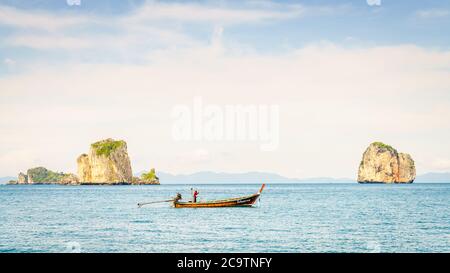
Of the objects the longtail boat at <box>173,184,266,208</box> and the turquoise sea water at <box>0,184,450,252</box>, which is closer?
the turquoise sea water at <box>0,184,450,252</box>

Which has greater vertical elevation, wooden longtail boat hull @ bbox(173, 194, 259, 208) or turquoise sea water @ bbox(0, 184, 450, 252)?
wooden longtail boat hull @ bbox(173, 194, 259, 208)

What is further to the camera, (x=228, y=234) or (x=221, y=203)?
(x=221, y=203)

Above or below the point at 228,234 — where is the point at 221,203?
above

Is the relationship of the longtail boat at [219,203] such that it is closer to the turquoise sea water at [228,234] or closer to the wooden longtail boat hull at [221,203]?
the wooden longtail boat hull at [221,203]

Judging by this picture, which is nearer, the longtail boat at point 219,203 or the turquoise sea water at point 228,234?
the turquoise sea water at point 228,234

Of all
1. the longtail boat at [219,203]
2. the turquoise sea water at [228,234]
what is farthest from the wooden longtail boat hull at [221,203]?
the turquoise sea water at [228,234]

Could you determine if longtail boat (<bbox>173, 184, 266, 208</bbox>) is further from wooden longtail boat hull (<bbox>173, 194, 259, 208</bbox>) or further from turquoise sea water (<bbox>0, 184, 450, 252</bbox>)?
turquoise sea water (<bbox>0, 184, 450, 252</bbox>)

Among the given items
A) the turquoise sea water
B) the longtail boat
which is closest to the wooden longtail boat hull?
the longtail boat

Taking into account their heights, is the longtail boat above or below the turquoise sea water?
above

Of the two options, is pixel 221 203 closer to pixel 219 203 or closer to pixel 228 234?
pixel 219 203

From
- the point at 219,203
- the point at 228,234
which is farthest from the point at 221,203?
the point at 228,234

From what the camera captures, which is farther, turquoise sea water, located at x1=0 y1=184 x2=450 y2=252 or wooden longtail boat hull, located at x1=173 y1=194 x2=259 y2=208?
wooden longtail boat hull, located at x1=173 y1=194 x2=259 y2=208
